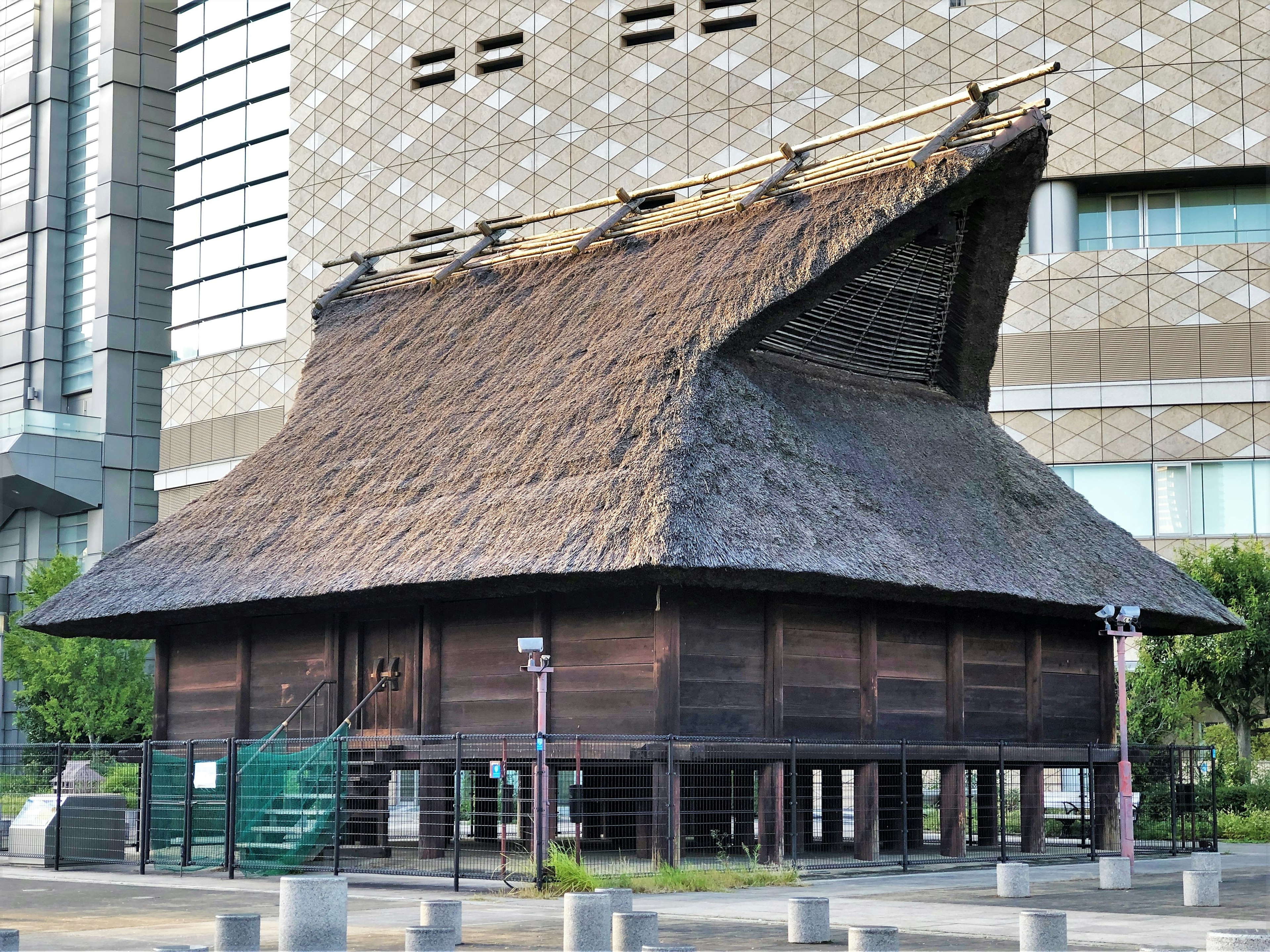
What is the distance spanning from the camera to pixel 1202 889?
16.8 m

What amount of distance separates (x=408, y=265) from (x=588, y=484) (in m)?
13.8

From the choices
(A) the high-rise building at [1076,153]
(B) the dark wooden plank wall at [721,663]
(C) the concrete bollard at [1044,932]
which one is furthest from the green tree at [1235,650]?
(C) the concrete bollard at [1044,932]

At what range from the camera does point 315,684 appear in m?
25.9

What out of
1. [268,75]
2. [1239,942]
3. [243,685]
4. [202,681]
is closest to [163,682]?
[202,681]

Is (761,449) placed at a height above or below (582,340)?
below

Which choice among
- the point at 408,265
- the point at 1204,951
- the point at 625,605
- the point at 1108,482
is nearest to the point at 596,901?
the point at 1204,951

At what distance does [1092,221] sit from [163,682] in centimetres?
3033

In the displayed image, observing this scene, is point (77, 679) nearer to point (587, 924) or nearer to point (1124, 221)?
point (1124, 221)

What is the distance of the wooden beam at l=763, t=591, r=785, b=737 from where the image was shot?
22484 mm

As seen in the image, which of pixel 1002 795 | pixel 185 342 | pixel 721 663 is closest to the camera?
pixel 721 663

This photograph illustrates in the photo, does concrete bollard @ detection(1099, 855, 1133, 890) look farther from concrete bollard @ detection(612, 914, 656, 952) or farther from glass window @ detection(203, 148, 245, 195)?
glass window @ detection(203, 148, 245, 195)

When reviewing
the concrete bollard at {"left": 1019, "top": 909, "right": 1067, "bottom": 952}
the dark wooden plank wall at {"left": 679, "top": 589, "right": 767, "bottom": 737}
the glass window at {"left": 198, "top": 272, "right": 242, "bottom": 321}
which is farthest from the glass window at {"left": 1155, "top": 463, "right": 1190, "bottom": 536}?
A: the concrete bollard at {"left": 1019, "top": 909, "right": 1067, "bottom": 952}

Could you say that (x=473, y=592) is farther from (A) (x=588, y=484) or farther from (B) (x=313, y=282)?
(B) (x=313, y=282)

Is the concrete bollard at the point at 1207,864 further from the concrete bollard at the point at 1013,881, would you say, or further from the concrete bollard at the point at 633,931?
the concrete bollard at the point at 633,931
